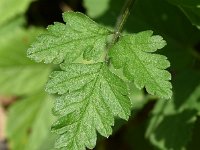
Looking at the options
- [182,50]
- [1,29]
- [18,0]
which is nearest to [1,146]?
[1,29]

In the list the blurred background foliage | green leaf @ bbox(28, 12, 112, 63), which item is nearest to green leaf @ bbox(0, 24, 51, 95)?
the blurred background foliage

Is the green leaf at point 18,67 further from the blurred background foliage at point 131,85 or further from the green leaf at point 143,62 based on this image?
the green leaf at point 143,62

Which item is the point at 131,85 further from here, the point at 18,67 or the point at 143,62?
the point at 143,62

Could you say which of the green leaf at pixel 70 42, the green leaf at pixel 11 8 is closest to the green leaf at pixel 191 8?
the green leaf at pixel 70 42

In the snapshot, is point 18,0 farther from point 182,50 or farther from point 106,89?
point 106,89

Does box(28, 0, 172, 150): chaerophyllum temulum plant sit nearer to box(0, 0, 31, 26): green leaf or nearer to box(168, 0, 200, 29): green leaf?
box(168, 0, 200, 29): green leaf

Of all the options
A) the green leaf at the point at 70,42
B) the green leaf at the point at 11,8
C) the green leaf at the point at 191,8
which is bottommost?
the green leaf at the point at 11,8

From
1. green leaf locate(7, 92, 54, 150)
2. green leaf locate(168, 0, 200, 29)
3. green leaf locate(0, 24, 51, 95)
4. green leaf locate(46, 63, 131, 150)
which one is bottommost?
green leaf locate(7, 92, 54, 150)
